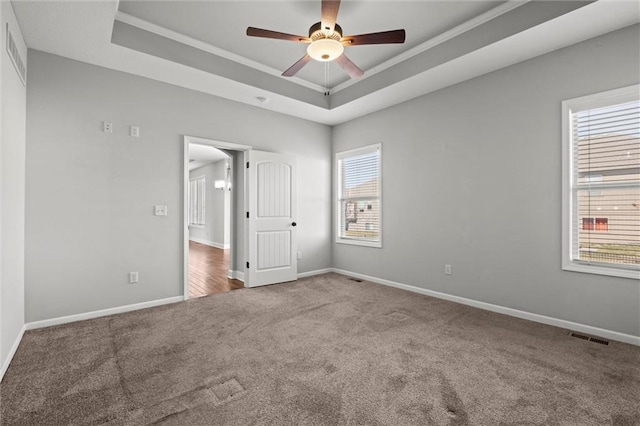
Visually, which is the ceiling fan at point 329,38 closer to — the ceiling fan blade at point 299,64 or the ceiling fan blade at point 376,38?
the ceiling fan blade at point 376,38

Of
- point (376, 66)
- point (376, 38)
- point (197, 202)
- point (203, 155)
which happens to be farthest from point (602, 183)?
point (197, 202)

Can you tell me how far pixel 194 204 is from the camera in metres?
11.2

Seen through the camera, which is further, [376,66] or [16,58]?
[376,66]

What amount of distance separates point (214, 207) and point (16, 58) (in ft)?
24.0

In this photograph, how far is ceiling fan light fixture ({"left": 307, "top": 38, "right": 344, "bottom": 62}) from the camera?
8.58ft

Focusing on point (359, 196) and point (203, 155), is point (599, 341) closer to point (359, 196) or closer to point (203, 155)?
point (359, 196)

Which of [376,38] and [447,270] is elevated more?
[376,38]

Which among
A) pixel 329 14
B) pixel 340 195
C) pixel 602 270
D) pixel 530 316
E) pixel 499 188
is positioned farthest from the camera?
→ pixel 340 195

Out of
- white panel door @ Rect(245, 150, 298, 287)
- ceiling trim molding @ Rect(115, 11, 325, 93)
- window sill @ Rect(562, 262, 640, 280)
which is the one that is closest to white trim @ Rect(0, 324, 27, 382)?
white panel door @ Rect(245, 150, 298, 287)

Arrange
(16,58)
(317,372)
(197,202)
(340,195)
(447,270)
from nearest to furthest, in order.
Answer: (317,372) < (16,58) < (447,270) < (340,195) < (197,202)

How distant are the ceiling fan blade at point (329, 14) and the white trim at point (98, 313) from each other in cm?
352

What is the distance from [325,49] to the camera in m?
2.68

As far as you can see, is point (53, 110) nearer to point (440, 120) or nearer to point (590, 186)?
point (440, 120)

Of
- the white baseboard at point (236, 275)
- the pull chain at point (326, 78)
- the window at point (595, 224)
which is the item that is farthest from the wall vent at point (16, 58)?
the window at point (595, 224)
